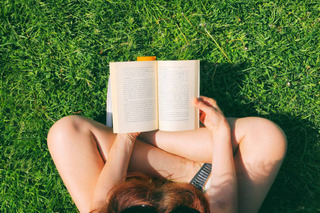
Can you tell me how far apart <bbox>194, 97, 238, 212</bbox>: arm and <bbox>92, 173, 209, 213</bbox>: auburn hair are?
0.11 metres

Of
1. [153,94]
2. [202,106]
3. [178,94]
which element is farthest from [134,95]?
[202,106]

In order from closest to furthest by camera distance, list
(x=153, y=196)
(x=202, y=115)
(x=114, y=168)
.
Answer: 1. (x=153, y=196)
2. (x=114, y=168)
3. (x=202, y=115)

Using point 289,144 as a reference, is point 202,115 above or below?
above

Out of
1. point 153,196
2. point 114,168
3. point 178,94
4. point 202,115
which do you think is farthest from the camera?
point 202,115

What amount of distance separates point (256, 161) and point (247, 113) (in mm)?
888

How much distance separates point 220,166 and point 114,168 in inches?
30.8

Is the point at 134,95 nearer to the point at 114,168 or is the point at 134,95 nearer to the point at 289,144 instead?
the point at 114,168

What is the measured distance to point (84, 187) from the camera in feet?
6.32

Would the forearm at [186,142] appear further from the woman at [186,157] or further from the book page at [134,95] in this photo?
the book page at [134,95]

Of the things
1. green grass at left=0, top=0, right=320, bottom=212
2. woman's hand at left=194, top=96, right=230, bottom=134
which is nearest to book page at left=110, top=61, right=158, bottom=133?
woman's hand at left=194, top=96, right=230, bottom=134

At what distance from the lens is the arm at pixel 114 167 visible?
1.85m

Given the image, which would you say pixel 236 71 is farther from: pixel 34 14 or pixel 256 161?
pixel 34 14

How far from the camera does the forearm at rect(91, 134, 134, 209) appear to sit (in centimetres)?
185

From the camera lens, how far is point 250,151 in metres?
1.89
